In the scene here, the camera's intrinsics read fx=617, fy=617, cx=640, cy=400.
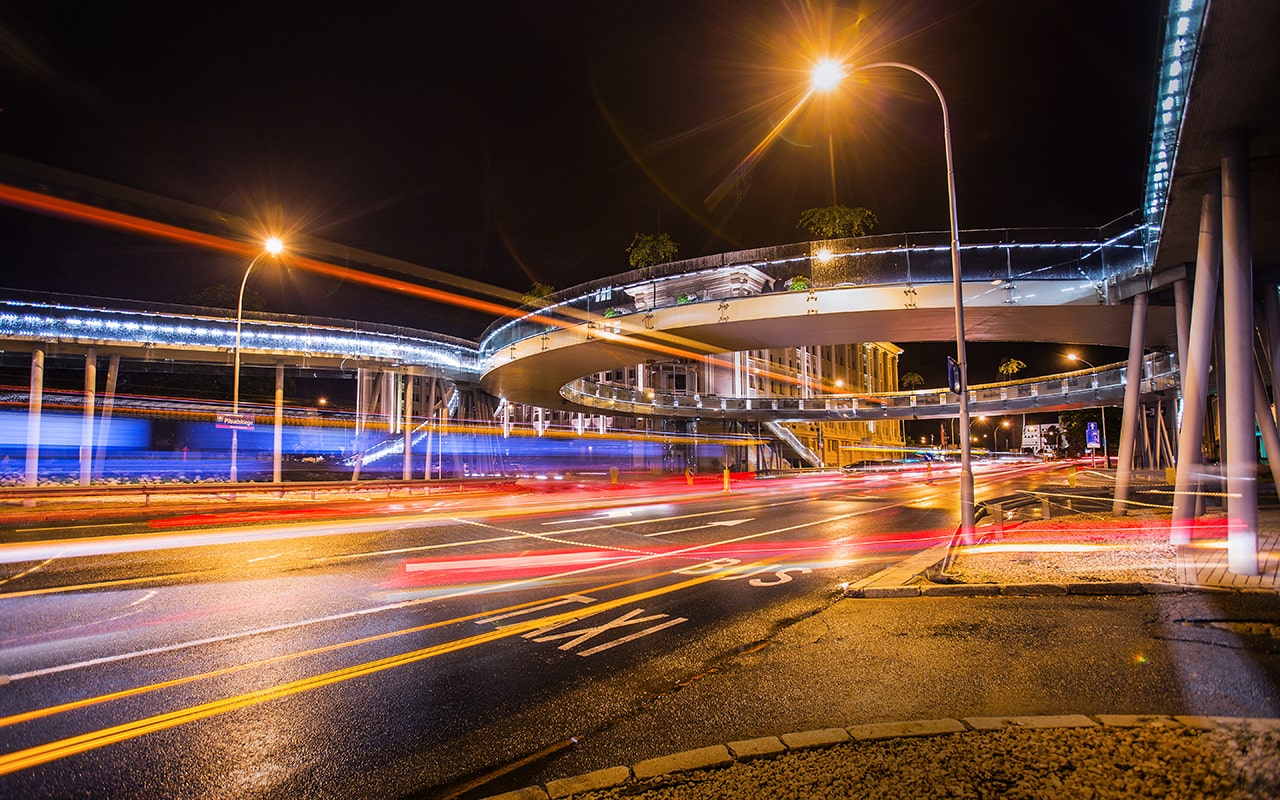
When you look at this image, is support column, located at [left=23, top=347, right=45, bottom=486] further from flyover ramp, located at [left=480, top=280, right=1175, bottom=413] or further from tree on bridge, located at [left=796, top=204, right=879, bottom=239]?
tree on bridge, located at [left=796, top=204, right=879, bottom=239]

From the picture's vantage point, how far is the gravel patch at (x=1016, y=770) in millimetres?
3324

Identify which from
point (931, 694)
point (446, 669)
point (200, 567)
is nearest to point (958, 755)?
point (931, 694)

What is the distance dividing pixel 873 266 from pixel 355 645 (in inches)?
639

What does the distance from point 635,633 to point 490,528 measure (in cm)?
993

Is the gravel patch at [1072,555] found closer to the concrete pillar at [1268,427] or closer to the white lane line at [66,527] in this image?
the concrete pillar at [1268,427]

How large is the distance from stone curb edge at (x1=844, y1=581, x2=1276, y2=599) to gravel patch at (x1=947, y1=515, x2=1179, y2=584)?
19cm

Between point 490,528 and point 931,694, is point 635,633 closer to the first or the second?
point 931,694

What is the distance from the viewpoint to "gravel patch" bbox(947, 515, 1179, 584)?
898 centimetres

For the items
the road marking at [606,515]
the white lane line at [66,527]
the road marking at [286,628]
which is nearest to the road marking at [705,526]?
the road marking at [606,515]

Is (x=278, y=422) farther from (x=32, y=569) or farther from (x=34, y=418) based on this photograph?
(x=32, y=569)

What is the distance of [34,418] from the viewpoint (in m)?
26.9

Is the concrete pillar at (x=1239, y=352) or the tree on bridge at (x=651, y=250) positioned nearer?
the concrete pillar at (x=1239, y=352)

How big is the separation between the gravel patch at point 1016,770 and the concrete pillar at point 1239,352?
6.76m

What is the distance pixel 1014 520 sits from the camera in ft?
56.5
